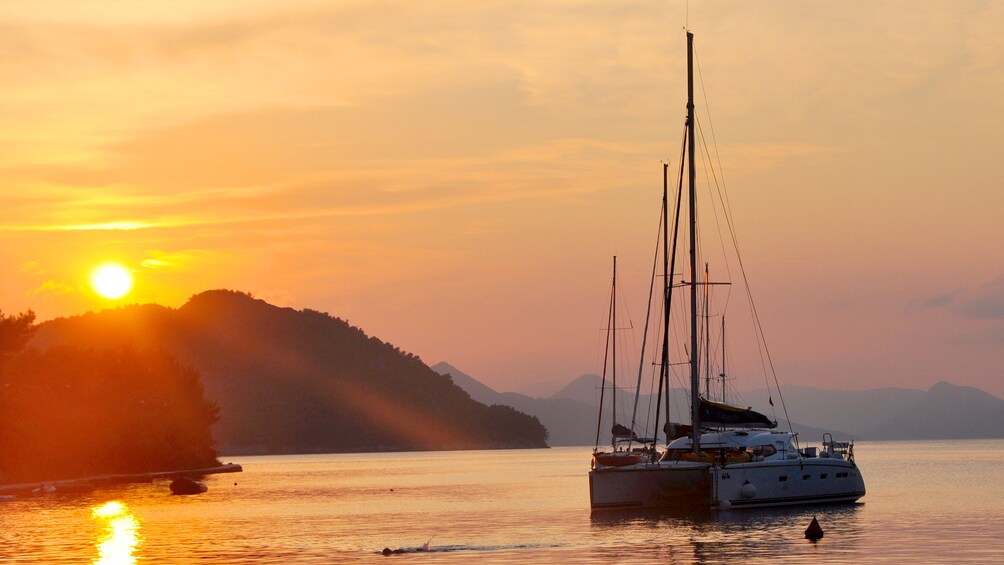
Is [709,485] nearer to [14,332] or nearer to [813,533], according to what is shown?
[813,533]

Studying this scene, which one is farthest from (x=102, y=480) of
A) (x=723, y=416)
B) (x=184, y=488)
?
(x=723, y=416)

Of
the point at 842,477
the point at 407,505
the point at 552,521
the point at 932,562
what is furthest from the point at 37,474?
the point at 932,562

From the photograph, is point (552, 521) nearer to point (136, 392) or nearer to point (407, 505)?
point (407, 505)

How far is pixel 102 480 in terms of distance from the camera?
128875mm

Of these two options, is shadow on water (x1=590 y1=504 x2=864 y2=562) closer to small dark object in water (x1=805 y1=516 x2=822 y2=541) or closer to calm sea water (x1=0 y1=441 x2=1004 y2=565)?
calm sea water (x1=0 y1=441 x2=1004 y2=565)

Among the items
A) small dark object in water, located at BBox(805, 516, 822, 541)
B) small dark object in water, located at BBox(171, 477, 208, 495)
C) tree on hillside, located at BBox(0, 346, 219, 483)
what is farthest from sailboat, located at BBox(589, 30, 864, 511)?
tree on hillside, located at BBox(0, 346, 219, 483)

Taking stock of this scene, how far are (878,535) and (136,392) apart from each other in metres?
124

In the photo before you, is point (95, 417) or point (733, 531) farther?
point (95, 417)

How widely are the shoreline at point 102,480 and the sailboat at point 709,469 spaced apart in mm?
57151

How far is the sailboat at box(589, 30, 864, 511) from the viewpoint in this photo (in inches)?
2453

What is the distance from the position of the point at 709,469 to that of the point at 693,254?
9728mm

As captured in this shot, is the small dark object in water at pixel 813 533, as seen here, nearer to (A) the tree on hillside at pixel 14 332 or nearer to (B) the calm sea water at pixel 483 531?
(B) the calm sea water at pixel 483 531

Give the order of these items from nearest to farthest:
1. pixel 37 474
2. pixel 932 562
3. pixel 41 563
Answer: pixel 932 562, pixel 41 563, pixel 37 474

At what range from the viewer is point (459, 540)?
58.9 m
